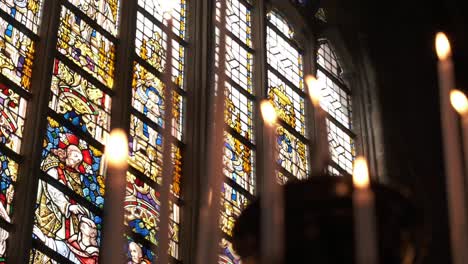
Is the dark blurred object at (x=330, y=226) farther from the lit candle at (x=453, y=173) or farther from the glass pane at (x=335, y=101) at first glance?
the glass pane at (x=335, y=101)

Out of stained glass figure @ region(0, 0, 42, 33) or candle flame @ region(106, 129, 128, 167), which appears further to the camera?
stained glass figure @ region(0, 0, 42, 33)

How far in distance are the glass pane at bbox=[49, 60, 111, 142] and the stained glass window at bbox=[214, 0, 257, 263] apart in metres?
0.96

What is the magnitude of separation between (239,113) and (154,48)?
3.18ft

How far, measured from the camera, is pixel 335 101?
10883 mm

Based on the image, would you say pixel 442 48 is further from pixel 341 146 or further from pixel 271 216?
pixel 341 146

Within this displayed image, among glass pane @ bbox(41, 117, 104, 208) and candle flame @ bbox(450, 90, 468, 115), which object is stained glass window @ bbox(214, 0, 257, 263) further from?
candle flame @ bbox(450, 90, 468, 115)

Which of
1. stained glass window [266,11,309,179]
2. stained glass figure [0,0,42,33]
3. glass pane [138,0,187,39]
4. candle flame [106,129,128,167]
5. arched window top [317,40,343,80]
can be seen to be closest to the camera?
candle flame [106,129,128,167]

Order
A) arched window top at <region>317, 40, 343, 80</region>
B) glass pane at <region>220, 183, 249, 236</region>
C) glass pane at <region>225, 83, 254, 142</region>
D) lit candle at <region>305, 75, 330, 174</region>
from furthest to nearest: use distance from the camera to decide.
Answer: arched window top at <region>317, 40, 343, 80</region>, glass pane at <region>225, 83, 254, 142</region>, glass pane at <region>220, 183, 249, 236</region>, lit candle at <region>305, 75, 330, 174</region>

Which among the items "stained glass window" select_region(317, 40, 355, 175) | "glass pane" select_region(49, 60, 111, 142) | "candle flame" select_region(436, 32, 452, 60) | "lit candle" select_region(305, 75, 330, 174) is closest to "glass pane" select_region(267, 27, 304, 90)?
"stained glass window" select_region(317, 40, 355, 175)

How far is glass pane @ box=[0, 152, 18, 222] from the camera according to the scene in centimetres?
691

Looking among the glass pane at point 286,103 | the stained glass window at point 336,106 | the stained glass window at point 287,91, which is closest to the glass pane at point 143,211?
the stained glass window at point 287,91

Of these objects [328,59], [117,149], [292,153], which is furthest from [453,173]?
[328,59]

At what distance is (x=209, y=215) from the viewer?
2738mm

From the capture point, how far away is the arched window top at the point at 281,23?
34.8 feet
